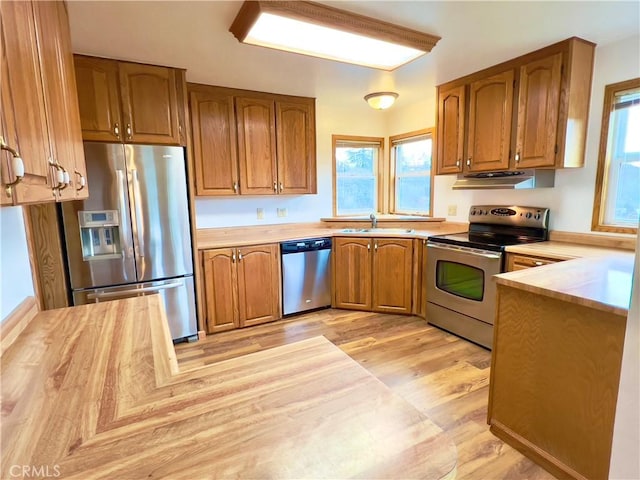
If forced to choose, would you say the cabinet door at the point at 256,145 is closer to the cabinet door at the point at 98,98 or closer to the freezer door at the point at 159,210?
the freezer door at the point at 159,210

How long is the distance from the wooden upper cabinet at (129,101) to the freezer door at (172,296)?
1.14 metres

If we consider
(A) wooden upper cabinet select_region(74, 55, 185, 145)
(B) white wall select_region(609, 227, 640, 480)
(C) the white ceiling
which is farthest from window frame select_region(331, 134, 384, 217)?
(B) white wall select_region(609, 227, 640, 480)

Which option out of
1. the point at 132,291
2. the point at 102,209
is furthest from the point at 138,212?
the point at 132,291

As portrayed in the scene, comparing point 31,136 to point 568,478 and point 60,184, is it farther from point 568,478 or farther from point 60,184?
point 568,478

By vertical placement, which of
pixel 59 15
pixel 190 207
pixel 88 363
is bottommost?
pixel 88 363

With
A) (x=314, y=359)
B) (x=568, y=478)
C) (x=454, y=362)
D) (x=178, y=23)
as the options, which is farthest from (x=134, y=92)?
(x=568, y=478)

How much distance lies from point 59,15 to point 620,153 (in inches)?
132

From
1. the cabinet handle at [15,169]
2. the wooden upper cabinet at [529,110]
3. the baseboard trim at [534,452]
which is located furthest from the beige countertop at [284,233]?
the cabinet handle at [15,169]

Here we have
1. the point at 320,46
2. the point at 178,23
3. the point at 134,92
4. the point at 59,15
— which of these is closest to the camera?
the point at 59,15

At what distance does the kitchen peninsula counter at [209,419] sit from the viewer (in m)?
0.58

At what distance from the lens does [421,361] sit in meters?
2.50

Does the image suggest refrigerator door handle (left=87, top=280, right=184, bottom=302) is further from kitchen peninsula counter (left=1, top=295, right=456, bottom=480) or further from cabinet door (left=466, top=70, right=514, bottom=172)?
cabinet door (left=466, top=70, right=514, bottom=172)

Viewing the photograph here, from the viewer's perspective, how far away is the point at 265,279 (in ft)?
10.5

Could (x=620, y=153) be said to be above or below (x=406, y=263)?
above
